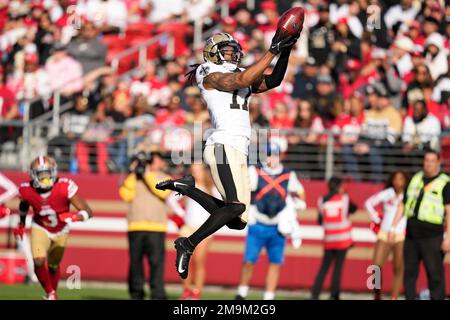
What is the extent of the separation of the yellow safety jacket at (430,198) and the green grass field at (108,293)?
330cm

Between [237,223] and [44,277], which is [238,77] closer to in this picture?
[237,223]

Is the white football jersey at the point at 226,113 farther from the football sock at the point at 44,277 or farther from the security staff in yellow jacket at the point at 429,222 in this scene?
the security staff in yellow jacket at the point at 429,222

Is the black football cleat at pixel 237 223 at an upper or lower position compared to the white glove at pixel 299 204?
lower

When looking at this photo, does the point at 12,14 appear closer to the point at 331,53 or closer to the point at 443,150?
the point at 331,53

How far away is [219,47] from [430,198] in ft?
15.8

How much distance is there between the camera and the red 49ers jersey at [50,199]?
14078mm

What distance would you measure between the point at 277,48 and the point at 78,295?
7460mm

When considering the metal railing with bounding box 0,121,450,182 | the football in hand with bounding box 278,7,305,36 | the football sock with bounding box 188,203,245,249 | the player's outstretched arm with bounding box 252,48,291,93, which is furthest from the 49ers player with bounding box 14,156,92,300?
the football in hand with bounding box 278,7,305,36

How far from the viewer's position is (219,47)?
435 inches

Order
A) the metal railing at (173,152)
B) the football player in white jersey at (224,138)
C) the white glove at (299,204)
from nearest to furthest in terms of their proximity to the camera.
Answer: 1. the football player in white jersey at (224,138)
2. the white glove at (299,204)
3. the metal railing at (173,152)

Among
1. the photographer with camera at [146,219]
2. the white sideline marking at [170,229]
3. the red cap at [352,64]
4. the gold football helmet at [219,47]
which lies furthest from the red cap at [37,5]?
the gold football helmet at [219,47]

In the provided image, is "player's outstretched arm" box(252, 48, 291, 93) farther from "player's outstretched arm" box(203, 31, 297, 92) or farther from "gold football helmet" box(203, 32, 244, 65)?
"gold football helmet" box(203, 32, 244, 65)

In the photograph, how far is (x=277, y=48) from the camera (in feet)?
34.4

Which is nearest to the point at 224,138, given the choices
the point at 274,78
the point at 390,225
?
the point at 274,78
